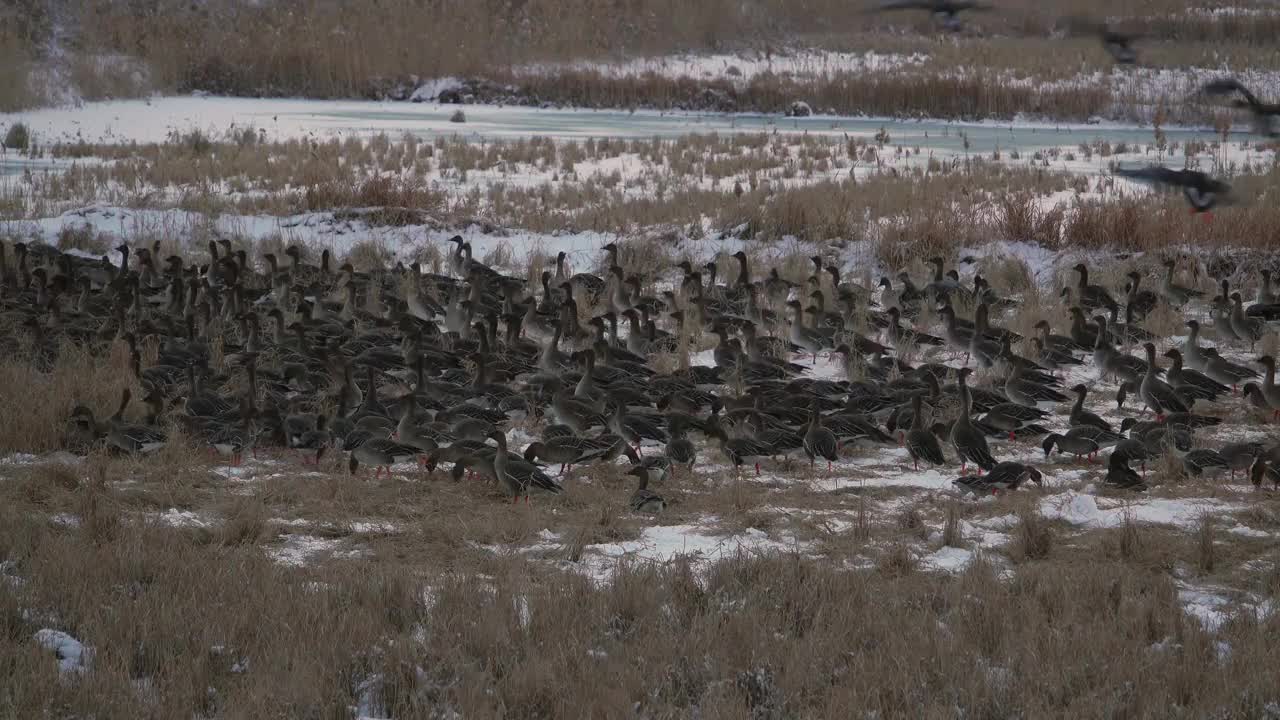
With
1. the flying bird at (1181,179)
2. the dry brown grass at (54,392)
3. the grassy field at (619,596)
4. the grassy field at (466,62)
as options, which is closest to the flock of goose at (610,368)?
the dry brown grass at (54,392)

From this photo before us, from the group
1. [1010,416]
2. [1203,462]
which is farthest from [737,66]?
[1203,462]

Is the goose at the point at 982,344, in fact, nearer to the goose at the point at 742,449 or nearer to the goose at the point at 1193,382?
the goose at the point at 1193,382

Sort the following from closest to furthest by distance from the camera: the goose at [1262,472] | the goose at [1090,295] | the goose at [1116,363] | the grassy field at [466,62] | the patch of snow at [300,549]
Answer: the patch of snow at [300,549] → the goose at [1262,472] → the goose at [1116,363] → the goose at [1090,295] → the grassy field at [466,62]

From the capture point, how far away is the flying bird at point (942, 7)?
157 inches

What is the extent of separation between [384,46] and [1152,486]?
3750cm

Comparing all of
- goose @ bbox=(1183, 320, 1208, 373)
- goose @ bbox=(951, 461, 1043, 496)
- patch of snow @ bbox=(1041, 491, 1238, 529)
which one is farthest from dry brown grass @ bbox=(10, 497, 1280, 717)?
goose @ bbox=(1183, 320, 1208, 373)

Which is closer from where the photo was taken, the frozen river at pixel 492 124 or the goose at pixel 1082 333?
the goose at pixel 1082 333

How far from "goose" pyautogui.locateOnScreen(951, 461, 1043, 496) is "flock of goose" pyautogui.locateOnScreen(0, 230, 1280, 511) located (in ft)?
0.05

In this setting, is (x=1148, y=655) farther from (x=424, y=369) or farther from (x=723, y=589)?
(x=424, y=369)

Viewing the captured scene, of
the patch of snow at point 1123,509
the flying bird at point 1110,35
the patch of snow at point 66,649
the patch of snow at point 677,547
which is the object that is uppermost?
the flying bird at point 1110,35

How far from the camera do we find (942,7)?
4.18 m

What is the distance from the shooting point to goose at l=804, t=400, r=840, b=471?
9.23 meters

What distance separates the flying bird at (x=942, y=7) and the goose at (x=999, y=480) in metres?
4.69

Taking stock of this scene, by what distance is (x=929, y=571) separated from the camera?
23.8 ft
